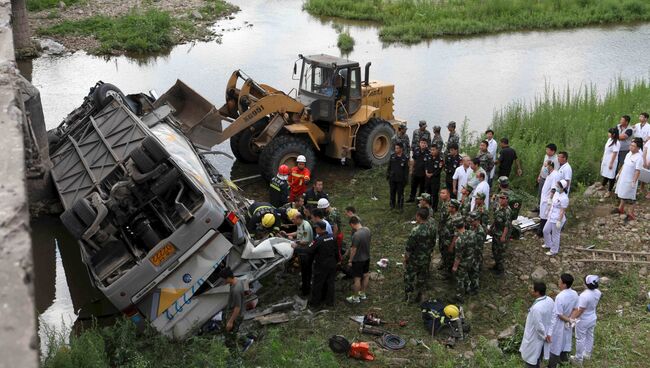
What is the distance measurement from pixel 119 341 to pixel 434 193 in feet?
20.8

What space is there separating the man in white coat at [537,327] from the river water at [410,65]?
28.9ft

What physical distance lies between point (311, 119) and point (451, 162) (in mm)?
3174

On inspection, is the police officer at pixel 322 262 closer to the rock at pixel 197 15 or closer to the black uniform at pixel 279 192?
the black uniform at pixel 279 192

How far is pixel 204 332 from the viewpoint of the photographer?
8.97 meters

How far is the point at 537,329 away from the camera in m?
7.62

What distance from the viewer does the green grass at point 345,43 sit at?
27506 millimetres

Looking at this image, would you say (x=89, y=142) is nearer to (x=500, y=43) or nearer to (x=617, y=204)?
(x=617, y=204)

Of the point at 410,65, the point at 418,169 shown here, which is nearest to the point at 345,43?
the point at 410,65

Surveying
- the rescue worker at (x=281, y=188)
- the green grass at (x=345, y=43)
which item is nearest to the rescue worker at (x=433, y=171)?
the rescue worker at (x=281, y=188)

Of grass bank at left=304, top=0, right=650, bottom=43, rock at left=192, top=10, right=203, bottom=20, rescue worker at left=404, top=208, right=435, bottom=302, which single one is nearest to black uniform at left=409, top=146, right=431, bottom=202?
rescue worker at left=404, top=208, right=435, bottom=302

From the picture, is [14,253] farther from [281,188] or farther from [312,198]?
[281,188]

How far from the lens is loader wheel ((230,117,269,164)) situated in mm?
14242

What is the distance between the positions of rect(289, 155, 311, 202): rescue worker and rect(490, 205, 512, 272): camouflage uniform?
324 centimetres

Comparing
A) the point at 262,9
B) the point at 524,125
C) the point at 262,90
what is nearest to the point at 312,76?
the point at 262,90
